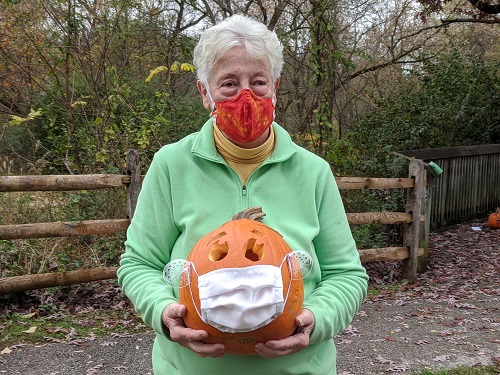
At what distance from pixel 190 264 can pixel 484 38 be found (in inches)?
839

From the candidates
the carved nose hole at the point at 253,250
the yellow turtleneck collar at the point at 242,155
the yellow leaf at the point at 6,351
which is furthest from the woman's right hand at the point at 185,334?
the yellow leaf at the point at 6,351

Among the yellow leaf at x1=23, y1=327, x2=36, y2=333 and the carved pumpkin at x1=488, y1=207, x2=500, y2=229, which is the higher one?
the carved pumpkin at x1=488, y1=207, x2=500, y2=229

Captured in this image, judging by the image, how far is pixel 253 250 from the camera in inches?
58.4

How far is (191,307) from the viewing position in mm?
1452

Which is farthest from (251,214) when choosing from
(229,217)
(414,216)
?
(414,216)

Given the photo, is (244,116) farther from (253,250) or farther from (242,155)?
(253,250)

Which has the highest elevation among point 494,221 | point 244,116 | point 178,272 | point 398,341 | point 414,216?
point 244,116

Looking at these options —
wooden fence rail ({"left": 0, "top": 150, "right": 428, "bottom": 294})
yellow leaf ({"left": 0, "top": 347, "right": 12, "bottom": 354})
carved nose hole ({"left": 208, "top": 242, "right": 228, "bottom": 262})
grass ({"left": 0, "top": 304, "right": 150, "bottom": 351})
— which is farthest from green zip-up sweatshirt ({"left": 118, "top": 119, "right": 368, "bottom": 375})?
wooden fence rail ({"left": 0, "top": 150, "right": 428, "bottom": 294})

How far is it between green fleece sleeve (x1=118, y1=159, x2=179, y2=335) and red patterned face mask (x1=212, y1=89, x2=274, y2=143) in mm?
270

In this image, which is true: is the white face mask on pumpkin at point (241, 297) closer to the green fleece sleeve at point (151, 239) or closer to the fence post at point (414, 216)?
the green fleece sleeve at point (151, 239)

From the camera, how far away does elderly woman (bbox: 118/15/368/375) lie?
5.58ft

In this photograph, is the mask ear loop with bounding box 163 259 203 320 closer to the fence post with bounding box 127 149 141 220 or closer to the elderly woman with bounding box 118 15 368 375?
the elderly woman with bounding box 118 15 368 375

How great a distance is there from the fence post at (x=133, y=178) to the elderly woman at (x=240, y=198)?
3991 millimetres

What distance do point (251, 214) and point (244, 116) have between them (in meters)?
0.34
